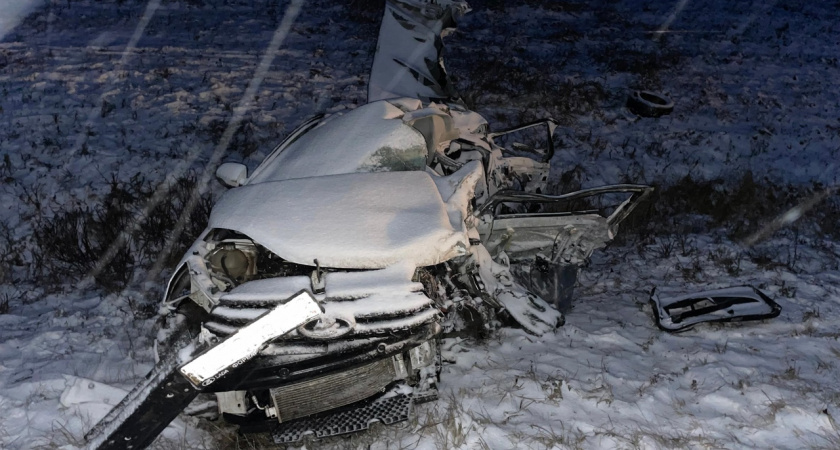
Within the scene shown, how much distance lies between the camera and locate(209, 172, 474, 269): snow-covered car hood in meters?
3.08

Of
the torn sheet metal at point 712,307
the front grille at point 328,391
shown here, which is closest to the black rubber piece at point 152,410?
the front grille at point 328,391

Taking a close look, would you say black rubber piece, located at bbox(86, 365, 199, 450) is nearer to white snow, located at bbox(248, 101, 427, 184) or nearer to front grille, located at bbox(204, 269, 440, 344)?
front grille, located at bbox(204, 269, 440, 344)

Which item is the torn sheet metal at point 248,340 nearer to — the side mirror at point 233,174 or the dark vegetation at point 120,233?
the side mirror at point 233,174

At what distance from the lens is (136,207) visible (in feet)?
19.9

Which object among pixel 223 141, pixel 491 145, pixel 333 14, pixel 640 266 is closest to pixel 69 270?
pixel 223 141

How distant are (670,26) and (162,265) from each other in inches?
459

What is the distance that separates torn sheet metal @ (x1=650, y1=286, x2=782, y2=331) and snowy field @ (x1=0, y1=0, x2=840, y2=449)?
11 centimetres

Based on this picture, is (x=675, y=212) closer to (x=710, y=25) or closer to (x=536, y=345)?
(x=536, y=345)

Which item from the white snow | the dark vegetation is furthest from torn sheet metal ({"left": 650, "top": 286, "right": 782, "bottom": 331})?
the dark vegetation

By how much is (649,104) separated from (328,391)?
7530mm

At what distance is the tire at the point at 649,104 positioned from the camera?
895 cm

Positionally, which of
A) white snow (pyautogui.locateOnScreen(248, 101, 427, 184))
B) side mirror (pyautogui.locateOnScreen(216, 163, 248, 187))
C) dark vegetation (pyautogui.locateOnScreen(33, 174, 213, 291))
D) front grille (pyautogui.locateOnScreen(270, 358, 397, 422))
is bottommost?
dark vegetation (pyautogui.locateOnScreen(33, 174, 213, 291))

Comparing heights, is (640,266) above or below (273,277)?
below

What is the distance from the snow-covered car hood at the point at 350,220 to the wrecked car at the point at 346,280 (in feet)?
0.03
